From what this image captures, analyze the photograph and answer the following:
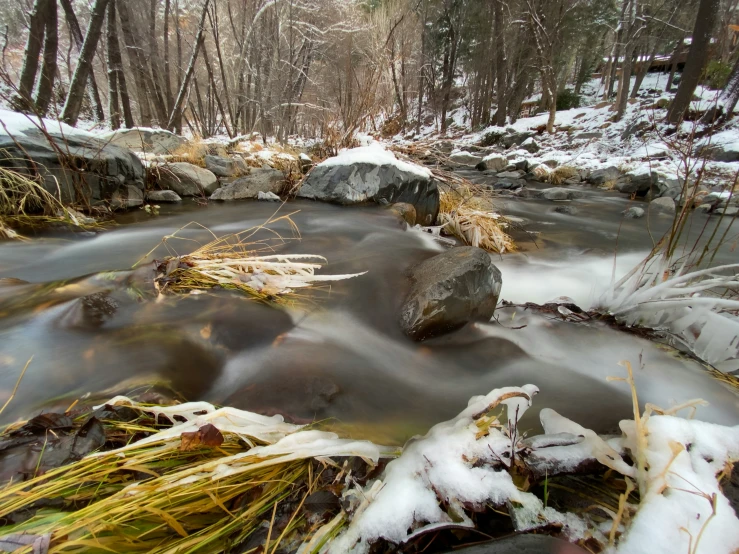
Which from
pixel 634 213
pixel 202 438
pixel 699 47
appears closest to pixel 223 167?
pixel 202 438

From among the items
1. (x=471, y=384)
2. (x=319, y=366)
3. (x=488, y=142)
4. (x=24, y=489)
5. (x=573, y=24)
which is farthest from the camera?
(x=573, y=24)

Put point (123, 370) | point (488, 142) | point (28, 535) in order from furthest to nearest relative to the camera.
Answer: point (488, 142) < point (123, 370) < point (28, 535)

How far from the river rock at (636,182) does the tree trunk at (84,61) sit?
11930mm

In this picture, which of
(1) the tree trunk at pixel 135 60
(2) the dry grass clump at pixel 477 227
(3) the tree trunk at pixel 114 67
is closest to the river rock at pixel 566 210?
(2) the dry grass clump at pixel 477 227

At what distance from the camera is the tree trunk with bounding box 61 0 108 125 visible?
20.9ft

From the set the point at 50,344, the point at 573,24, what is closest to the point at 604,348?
the point at 50,344

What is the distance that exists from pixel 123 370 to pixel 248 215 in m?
3.33

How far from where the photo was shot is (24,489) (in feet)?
2.60

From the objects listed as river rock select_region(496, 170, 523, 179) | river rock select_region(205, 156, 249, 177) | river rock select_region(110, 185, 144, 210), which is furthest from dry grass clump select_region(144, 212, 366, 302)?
river rock select_region(496, 170, 523, 179)

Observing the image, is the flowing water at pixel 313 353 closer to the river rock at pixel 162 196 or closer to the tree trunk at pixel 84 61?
the river rock at pixel 162 196

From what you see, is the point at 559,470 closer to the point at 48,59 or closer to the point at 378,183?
the point at 378,183

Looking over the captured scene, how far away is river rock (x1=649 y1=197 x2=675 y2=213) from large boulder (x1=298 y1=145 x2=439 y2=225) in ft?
16.3

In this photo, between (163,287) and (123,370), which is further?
(163,287)

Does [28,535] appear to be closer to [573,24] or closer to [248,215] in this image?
[248,215]
